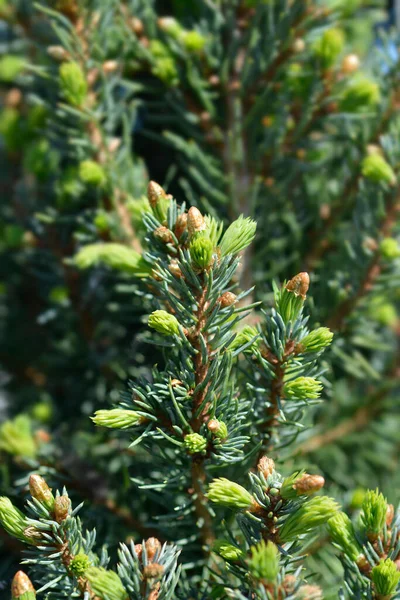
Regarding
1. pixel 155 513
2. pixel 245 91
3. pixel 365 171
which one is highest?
pixel 245 91

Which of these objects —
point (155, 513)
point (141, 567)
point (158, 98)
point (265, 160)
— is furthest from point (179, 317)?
point (158, 98)

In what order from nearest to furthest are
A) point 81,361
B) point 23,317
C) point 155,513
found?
point 155,513 < point 81,361 < point 23,317

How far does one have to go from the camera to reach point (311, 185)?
3.15 ft

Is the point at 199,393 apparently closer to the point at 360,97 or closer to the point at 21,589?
the point at 21,589

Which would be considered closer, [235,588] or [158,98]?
[235,588]

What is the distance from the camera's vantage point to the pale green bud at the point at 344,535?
0.51 metres

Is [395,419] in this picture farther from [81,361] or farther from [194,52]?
[194,52]

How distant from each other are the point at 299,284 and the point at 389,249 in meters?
0.30

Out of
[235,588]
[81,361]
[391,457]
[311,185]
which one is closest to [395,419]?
[391,457]

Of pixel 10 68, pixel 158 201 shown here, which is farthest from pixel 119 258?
pixel 10 68

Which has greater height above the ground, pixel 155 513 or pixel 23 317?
pixel 23 317

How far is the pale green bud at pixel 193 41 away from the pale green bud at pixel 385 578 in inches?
26.3

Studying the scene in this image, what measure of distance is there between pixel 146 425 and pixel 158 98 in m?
0.66

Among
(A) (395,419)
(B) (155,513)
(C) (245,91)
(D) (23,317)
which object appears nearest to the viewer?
(B) (155,513)
